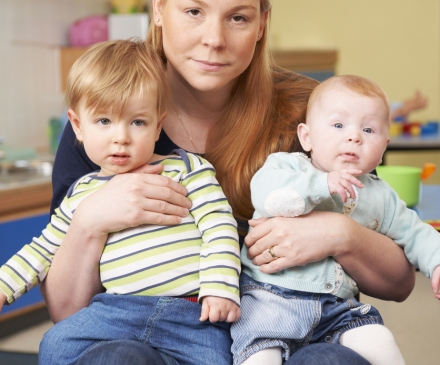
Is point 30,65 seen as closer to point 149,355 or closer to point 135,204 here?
point 135,204

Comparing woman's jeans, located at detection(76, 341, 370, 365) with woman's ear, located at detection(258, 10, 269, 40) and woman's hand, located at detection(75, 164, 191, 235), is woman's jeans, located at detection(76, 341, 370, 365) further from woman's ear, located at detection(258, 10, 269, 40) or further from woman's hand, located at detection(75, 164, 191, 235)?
woman's ear, located at detection(258, 10, 269, 40)

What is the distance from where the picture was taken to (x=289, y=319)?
1.32 m

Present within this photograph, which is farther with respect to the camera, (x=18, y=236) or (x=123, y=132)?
(x=18, y=236)

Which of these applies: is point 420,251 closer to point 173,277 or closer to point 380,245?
point 380,245

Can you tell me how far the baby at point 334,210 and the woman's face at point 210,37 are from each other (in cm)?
20

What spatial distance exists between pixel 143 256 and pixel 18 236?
2.11m

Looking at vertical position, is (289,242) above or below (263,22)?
below

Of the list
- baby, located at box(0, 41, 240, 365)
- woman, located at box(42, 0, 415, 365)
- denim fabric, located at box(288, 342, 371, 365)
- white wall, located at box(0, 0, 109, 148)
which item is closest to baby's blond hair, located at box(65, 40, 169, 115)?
baby, located at box(0, 41, 240, 365)

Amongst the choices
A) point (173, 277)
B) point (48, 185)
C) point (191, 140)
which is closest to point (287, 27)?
point (48, 185)

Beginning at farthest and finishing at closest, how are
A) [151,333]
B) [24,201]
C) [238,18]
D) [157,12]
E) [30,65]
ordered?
[30,65] → [24,201] → [157,12] → [238,18] → [151,333]

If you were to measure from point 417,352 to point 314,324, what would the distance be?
6.56 ft

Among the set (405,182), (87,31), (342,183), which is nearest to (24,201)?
(87,31)

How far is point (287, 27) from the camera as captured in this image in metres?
5.90

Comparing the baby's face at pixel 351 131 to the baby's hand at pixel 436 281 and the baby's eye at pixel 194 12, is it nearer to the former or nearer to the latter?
the baby's hand at pixel 436 281
